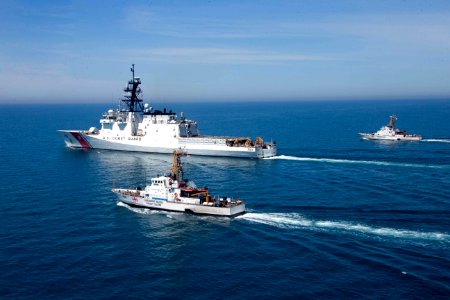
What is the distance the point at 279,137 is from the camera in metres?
134

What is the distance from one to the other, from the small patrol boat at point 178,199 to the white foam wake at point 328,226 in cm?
249

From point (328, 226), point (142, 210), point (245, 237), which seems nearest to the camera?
point (245, 237)

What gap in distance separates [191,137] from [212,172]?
86.9 ft

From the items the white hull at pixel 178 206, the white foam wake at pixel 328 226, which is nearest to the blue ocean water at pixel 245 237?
the white foam wake at pixel 328 226

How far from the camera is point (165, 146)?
10588 centimetres

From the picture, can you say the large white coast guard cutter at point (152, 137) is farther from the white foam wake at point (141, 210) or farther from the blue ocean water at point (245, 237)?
the white foam wake at point (141, 210)

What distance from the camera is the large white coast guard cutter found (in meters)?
99.8

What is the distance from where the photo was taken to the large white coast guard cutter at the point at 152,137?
99750 mm

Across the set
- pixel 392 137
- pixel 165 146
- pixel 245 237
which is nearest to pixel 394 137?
pixel 392 137

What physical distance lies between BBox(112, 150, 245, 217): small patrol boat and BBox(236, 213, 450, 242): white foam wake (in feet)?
8.16

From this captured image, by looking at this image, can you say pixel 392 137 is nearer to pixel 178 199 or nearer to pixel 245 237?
pixel 178 199

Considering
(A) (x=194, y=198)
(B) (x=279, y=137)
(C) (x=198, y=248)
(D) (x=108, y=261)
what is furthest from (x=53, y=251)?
(B) (x=279, y=137)

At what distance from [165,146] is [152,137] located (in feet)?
16.2

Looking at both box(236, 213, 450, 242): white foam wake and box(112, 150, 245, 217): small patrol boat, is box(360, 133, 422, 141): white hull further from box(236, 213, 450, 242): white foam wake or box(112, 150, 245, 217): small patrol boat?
box(112, 150, 245, 217): small patrol boat
